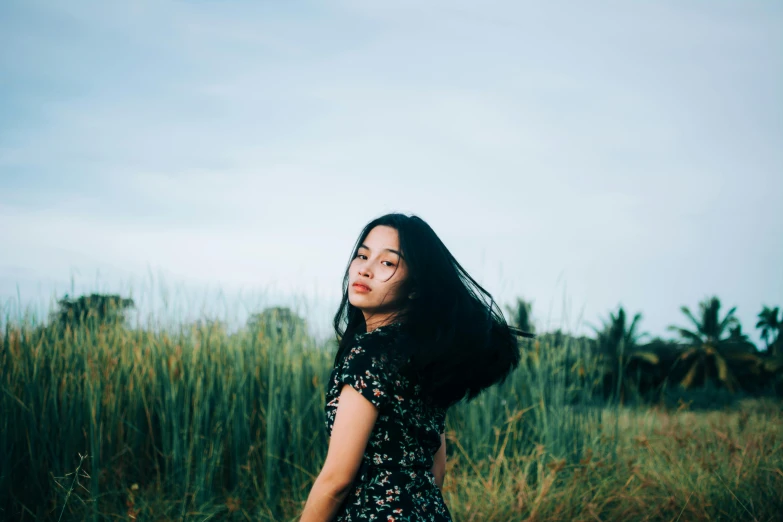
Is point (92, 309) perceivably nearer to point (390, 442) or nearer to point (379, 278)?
point (379, 278)

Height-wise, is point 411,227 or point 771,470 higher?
point 411,227

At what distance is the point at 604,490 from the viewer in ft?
12.5

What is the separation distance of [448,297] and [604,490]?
2.74 m

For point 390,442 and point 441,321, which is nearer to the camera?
point 390,442

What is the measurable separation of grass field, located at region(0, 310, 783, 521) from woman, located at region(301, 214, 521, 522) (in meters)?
2.04

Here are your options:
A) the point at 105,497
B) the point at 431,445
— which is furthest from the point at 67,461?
the point at 431,445

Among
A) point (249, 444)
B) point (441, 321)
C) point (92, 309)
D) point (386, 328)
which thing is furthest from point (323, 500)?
point (92, 309)

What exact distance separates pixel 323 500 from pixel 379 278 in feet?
1.92

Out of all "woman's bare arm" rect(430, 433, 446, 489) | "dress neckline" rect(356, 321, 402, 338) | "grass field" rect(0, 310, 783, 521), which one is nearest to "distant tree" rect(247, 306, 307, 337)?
"grass field" rect(0, 310, 783, 521)

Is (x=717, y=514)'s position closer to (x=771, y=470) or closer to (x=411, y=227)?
(x=771, y=470)

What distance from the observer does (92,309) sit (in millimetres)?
5242

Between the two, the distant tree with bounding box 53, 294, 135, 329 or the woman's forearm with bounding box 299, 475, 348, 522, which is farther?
the distant tree with bounding box 53, 294, 135, 329

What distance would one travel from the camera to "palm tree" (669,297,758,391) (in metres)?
22.9

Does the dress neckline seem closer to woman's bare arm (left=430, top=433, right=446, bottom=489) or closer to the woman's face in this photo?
the woman's face
